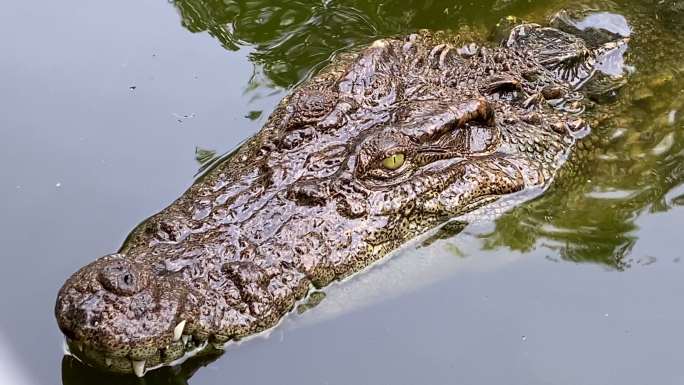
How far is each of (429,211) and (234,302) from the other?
1.18m

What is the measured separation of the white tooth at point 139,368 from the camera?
10.1 ft

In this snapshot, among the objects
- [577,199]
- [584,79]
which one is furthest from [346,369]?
[584,79]

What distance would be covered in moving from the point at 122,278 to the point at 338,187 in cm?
115

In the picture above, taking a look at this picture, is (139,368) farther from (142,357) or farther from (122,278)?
(122,278)

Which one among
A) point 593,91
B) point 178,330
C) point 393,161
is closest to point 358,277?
point 393,161

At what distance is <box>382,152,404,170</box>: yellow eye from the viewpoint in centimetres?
381

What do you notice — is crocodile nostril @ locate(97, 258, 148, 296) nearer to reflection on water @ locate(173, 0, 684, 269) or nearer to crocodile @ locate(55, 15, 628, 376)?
crocodile @ locate(55, 15, 628, 376)

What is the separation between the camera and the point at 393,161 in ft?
12.6

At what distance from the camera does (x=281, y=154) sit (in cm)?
388

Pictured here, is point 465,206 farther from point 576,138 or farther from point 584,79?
point 584,79

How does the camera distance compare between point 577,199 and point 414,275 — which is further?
point 577,199

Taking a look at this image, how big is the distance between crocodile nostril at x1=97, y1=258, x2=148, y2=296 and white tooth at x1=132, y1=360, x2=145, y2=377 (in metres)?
0.30

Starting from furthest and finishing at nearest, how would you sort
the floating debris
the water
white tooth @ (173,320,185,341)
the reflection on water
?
the floating debris, the reflection on water, the water, white tooth @ (173,320,185,341)

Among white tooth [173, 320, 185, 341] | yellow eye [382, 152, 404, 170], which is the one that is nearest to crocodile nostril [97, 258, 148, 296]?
white tooth [173, 320, 185, 341]
